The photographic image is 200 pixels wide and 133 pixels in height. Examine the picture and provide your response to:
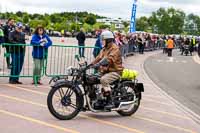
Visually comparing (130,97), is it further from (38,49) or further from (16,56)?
(16,56)

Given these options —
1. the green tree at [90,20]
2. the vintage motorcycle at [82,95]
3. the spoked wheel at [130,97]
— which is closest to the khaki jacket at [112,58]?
the vintage motorcycle at [82,95]

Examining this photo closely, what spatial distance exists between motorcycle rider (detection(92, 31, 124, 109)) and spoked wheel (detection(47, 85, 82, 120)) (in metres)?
0.62

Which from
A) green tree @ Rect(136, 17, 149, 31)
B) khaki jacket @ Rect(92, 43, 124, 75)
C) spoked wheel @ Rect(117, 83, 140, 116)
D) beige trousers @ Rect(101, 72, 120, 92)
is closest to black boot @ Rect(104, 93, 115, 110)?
beige trousers @ Rect(101, 72, 120, 92)

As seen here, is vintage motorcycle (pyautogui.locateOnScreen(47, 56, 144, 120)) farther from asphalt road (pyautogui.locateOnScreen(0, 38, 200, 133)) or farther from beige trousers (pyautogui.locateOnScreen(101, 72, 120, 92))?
asphalt road (pyautogui.locateOnScreen(0, 38, 200, 133))

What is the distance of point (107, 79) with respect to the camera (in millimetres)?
9570

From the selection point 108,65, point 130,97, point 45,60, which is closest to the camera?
point 108,65

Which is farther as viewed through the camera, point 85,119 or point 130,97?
point 130,97

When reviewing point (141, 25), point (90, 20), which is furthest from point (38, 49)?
point (90, 20)

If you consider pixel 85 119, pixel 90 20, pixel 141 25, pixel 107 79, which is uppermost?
pixel 107 79

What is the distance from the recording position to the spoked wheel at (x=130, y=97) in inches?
390

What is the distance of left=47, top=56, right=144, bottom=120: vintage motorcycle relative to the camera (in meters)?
9.20

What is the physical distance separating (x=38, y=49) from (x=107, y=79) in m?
4.72

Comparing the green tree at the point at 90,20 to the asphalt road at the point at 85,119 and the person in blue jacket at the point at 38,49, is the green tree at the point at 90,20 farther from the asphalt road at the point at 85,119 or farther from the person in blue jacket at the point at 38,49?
the asphalt road at the point at 85,119

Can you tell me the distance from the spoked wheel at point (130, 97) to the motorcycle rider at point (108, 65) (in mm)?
315
